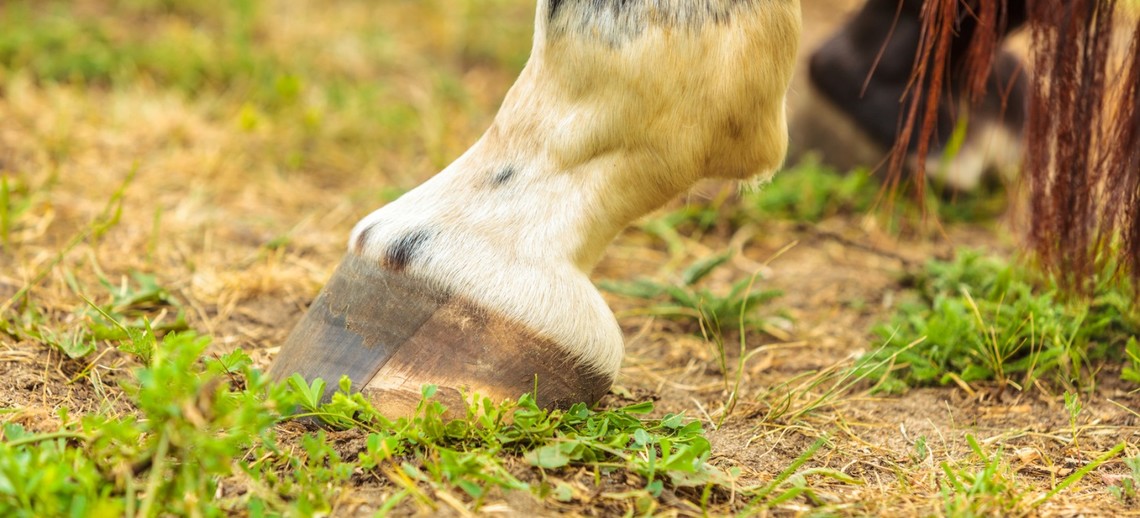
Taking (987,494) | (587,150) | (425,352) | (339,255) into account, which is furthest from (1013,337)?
(339,255)

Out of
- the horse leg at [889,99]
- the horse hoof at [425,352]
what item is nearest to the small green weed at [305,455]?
the horse hoof at [425,352]

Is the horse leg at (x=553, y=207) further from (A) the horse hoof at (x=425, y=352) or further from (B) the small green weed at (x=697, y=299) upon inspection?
(B) the small green weed at (x=697, y=299)

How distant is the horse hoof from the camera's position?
4.15 feet

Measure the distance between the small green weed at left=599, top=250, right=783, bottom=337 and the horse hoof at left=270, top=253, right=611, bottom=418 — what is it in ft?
1.92

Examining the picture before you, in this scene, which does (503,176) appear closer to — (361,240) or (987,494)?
(361,240)

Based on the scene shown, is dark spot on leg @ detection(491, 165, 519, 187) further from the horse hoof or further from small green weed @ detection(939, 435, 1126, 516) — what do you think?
small green weed @ detection(939, 435, 1126, 516)

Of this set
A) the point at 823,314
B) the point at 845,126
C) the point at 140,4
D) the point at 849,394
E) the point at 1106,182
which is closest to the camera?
the point at 1106,182

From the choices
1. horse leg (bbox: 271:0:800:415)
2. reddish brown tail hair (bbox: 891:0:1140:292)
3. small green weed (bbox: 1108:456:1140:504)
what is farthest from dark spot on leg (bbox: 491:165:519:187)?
small green weed (bbox: 1108:456:1140:504)

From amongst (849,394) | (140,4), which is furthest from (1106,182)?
(140,4)

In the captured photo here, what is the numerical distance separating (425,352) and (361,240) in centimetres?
19

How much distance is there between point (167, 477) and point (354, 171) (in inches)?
68.5

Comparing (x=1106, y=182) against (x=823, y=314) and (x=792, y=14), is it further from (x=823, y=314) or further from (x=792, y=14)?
(x=823, y=314)

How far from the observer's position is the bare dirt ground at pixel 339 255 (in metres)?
1.37

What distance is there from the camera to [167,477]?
1.12m
